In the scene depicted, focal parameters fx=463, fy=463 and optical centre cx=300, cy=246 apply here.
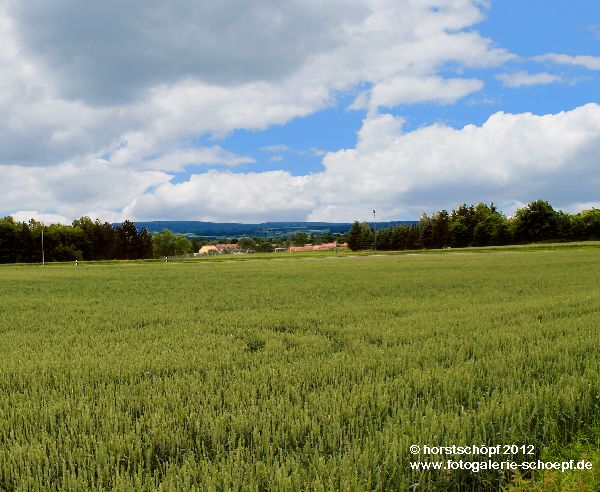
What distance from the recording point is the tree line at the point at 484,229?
11594 centimetres

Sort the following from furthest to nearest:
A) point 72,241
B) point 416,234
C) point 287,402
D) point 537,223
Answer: point 416,234 → point 72,241 → point 537,223 → point 287,402

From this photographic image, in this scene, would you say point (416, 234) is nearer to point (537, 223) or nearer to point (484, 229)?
point (484, 229)

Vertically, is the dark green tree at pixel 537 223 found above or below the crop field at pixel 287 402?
above

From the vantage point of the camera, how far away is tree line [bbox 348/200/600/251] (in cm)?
11594

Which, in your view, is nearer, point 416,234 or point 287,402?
point 287,402

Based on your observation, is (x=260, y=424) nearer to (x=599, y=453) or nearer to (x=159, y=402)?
(x=159, y=402)

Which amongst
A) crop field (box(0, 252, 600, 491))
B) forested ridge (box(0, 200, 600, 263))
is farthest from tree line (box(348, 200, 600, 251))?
crop field (box(0, 252, 600, 491))

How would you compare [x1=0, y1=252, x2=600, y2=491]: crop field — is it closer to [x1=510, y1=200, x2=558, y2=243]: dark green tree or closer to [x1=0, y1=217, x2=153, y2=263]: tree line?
[x1=510, y1=200, x2=558, y2=243]: dark green tree

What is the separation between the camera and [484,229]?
12369 cm

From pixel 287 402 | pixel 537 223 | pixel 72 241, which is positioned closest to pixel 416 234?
pixel 537 223

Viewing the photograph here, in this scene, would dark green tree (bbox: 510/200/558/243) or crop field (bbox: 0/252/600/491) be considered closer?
crop field (bbox: 0/252/600/491)

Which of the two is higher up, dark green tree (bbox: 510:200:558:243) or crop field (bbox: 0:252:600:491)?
dark green tree (bbox: 510:200:558:243)

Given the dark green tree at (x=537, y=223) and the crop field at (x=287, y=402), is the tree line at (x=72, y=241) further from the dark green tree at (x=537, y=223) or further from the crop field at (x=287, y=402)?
the crop field at (x=287, y=402)

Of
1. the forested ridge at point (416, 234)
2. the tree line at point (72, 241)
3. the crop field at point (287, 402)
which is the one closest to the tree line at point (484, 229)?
the forested ridge at point (416, 234)
